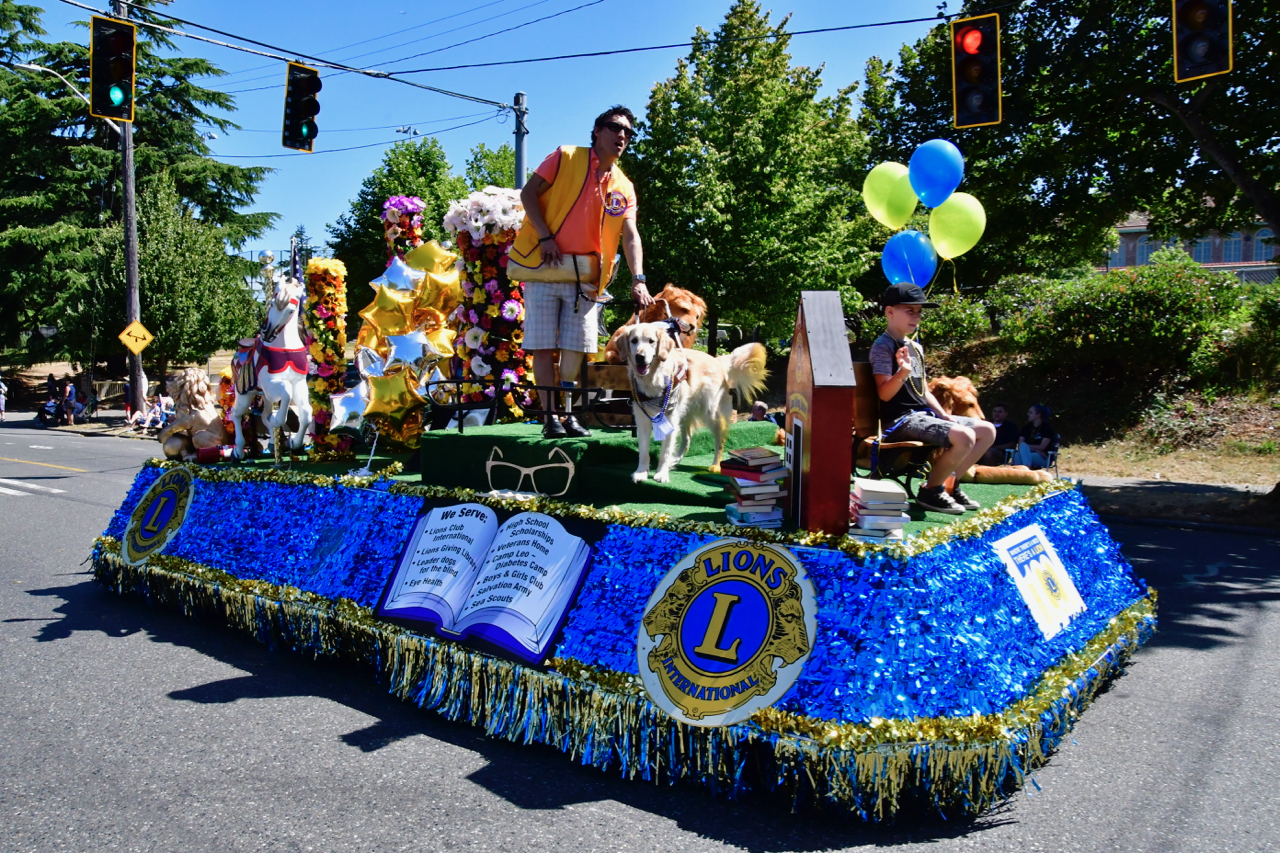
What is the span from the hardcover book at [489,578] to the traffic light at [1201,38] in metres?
6.64

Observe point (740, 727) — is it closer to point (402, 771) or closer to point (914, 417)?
point (402, 771)

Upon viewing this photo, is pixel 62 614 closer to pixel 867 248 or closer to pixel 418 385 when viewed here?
pixel 418 385

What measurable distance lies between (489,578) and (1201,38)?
23.8ft

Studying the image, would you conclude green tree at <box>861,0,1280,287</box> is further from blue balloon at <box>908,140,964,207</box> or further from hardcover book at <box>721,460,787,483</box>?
hardcover book at <box>721,460,787,483</box>

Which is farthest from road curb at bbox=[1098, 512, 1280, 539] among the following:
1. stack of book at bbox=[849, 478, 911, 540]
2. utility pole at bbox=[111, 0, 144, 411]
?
utility pole at bbox=[111, 0, 144, 411]

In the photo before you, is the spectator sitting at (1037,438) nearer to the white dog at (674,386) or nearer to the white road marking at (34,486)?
the white dog at (674,386)

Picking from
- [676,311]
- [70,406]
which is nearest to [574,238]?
[676,311]

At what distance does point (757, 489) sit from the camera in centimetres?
417

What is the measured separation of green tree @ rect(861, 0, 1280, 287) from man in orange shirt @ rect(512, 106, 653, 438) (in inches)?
308

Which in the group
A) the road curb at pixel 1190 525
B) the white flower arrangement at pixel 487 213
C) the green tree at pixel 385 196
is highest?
the green tree at pixel 385 196

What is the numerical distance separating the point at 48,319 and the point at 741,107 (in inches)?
1126

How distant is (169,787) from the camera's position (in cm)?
387

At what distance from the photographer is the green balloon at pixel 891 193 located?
745 cm

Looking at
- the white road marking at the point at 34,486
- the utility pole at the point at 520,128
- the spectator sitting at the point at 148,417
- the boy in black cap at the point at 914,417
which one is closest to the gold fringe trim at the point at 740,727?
the boy in black cap at the point at 914,417
